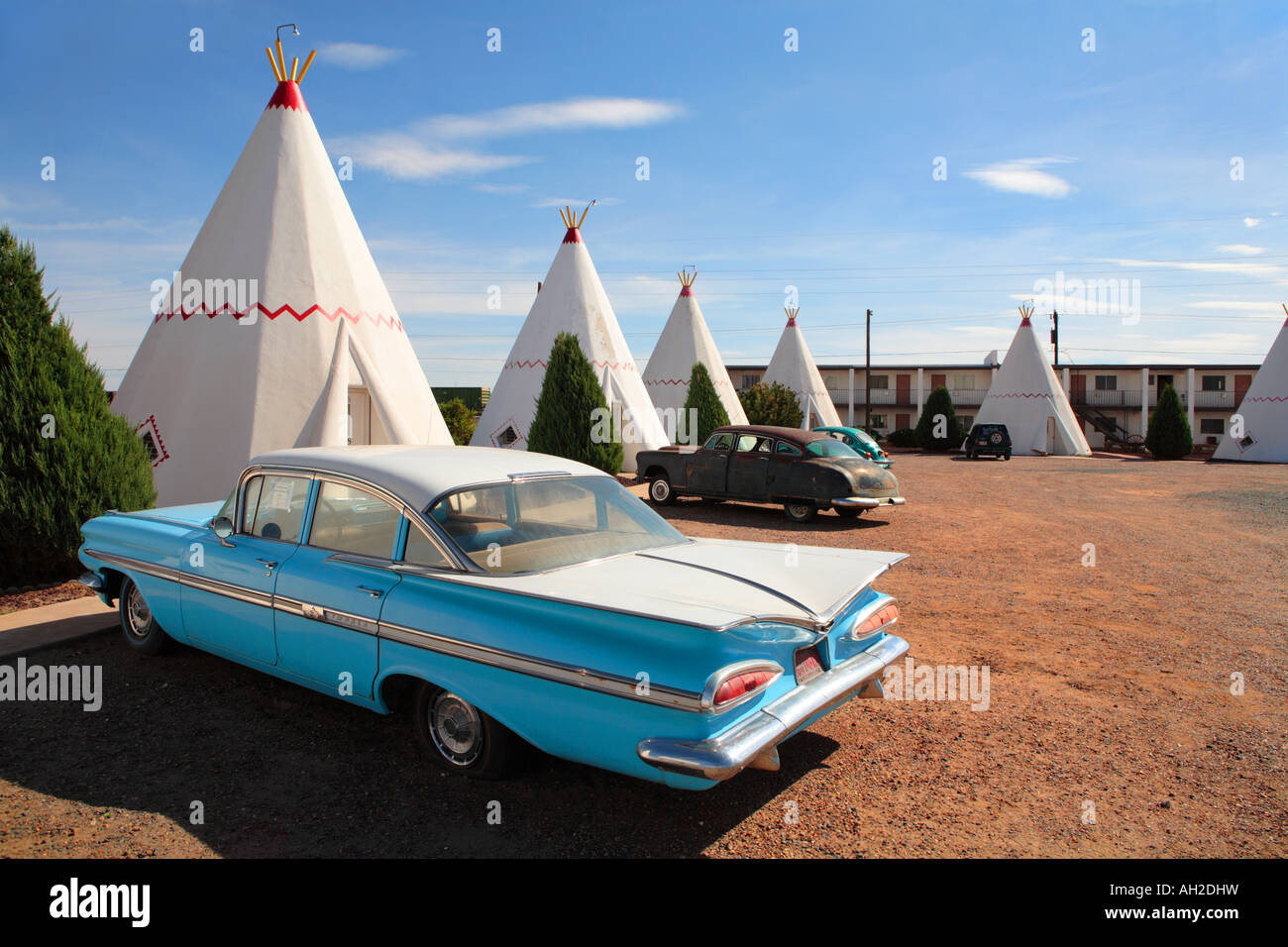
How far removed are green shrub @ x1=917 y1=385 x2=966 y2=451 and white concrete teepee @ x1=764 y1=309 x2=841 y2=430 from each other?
6.18 metres

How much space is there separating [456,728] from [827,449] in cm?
907

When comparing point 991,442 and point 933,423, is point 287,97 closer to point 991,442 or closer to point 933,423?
point 991,442

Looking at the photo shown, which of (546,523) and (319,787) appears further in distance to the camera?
(546,523)

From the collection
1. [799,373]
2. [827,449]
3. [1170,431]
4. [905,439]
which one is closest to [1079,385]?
[905,439]

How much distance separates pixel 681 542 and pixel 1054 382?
3271 cm

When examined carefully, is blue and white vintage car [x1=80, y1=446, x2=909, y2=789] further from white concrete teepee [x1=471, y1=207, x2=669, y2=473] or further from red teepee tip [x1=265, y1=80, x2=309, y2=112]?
white concrete teepee [x1=471, y1=207, x2=669, y2=473]

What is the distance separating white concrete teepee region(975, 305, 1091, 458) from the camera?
1249 inches

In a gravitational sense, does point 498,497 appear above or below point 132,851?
above

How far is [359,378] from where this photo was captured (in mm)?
11547

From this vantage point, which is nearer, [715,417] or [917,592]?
[917,592]

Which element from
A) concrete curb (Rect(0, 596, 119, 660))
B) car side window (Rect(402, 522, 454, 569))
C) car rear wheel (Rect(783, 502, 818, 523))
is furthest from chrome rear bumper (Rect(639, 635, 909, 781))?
car rear wheel (Rect(783, 502, 818, 523))

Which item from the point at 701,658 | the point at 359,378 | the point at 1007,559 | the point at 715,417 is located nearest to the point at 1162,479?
the point at 715,417

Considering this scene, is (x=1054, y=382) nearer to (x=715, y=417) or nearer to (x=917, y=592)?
(x=715, y=417)

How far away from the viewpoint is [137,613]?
16.2 feet
